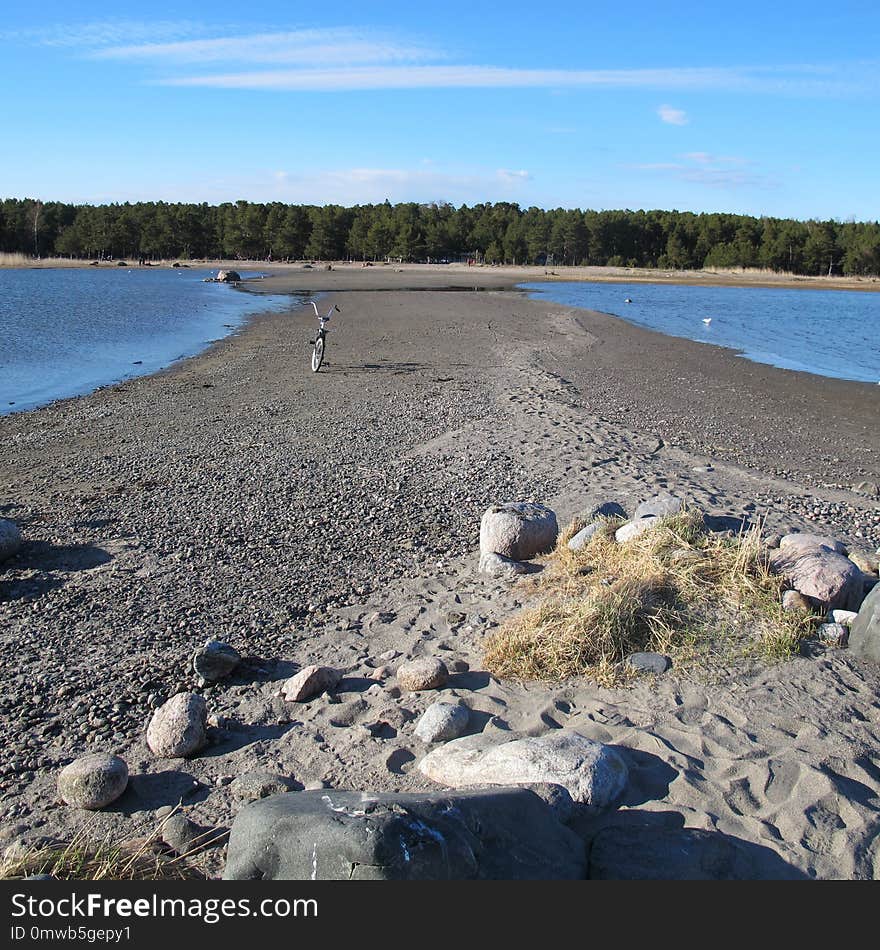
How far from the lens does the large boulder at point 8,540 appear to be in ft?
24.8

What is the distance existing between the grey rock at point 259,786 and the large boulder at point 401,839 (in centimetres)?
96

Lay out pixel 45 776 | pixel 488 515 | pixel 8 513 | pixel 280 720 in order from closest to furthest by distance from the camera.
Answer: pixel 45 776 < pixel 280 720 < pixel 488 515 < pixel 8 513

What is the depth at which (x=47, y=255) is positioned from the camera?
11281 cm

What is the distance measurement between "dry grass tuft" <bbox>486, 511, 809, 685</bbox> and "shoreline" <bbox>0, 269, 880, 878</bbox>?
194 mm

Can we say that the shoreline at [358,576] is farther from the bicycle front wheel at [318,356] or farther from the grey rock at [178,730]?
the bicycle front wheel at [318,356]

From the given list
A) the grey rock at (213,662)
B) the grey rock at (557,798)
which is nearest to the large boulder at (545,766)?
the grey rock at (557,798)

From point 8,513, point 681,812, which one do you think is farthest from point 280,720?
point 8,513

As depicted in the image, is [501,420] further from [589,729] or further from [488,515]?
[589,729]

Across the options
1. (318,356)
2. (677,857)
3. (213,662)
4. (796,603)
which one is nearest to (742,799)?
(677,857)

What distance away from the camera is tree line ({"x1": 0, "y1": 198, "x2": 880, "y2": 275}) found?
10606 cm

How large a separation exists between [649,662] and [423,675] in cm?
144

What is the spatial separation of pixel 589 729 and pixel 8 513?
24.0 feet

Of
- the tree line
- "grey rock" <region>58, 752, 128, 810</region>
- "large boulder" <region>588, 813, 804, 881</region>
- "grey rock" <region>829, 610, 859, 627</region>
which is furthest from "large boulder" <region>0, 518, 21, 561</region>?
the tree line

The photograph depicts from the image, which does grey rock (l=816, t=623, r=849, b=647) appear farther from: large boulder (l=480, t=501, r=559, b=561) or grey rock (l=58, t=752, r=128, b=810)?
grey rock (l=58, t=752, r=128, b=810)
